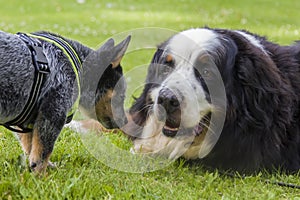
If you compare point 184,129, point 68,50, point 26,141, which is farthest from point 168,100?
point 26,141

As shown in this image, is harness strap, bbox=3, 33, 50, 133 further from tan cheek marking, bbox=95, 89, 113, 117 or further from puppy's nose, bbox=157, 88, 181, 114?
puppy's nose, bbox=157, 88, 181, 114

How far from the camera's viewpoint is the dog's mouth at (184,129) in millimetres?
4590

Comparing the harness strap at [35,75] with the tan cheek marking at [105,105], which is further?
the tan cheek marking at [105,105]

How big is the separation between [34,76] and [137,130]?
1.67 meters

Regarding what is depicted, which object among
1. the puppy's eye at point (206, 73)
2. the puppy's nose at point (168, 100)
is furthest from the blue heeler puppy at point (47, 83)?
the puppy's eye at point (206, 73)

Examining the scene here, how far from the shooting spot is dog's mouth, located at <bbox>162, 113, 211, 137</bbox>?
4590 mm

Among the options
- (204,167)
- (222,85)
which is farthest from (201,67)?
(204,167)

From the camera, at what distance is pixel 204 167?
15.9 ft

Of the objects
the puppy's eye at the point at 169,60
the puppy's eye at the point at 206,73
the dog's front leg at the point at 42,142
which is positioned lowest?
the dog's front leg at the point at 42,142

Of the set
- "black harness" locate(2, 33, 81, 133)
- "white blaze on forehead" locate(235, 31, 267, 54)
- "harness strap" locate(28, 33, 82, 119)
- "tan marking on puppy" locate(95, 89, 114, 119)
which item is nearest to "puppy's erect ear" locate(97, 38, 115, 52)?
"harness strap" locate(28, 33, 82, 119)

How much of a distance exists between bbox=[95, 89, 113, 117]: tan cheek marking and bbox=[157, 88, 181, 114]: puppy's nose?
45 centimetres

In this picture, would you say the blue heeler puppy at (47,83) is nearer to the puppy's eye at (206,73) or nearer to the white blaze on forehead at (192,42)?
the white blaze on forehead at (192,42)

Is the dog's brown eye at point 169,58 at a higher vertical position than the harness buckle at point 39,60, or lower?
lower

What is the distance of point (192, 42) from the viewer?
4.65 m
